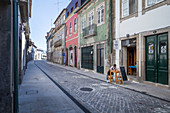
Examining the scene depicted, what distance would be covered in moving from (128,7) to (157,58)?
15.5 feet

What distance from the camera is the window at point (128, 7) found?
10.0 m

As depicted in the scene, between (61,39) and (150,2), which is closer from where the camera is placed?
(150,2)

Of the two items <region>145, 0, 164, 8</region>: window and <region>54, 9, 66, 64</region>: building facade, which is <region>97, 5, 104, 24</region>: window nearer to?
<region>145, 0, 164, 8</region>: window

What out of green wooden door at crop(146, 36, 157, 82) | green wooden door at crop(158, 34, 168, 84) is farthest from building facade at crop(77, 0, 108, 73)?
green wooden door at crop(158, 34, 168, 84)

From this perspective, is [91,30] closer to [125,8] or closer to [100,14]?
[100,14]

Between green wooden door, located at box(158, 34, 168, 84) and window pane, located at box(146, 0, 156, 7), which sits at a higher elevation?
window pane, located at box(146, 0, 156, 7)

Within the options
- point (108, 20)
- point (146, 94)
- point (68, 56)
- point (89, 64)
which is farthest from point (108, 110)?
point (68, 56)

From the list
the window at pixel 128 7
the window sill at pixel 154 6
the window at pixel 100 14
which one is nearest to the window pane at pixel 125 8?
the window at pixel 128 7

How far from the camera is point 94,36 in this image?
1540cm

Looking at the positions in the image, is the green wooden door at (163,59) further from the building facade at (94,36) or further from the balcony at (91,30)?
the balcony at (91,30)

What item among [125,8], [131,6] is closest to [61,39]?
[125,8]

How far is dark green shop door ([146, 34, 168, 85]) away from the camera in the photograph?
7559 millimetres

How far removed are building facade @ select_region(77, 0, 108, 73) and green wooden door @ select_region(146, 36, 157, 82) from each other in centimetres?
469

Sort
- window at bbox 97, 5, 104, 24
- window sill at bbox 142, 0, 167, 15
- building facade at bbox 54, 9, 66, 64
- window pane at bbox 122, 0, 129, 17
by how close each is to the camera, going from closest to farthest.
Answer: window sill at bbox 142, 0, 167, 15, window pane at bbox 122, 0, 129, 17, window at bbox 97, 5, 104, 24, building facade at bbox 54, 9, 66, 64
